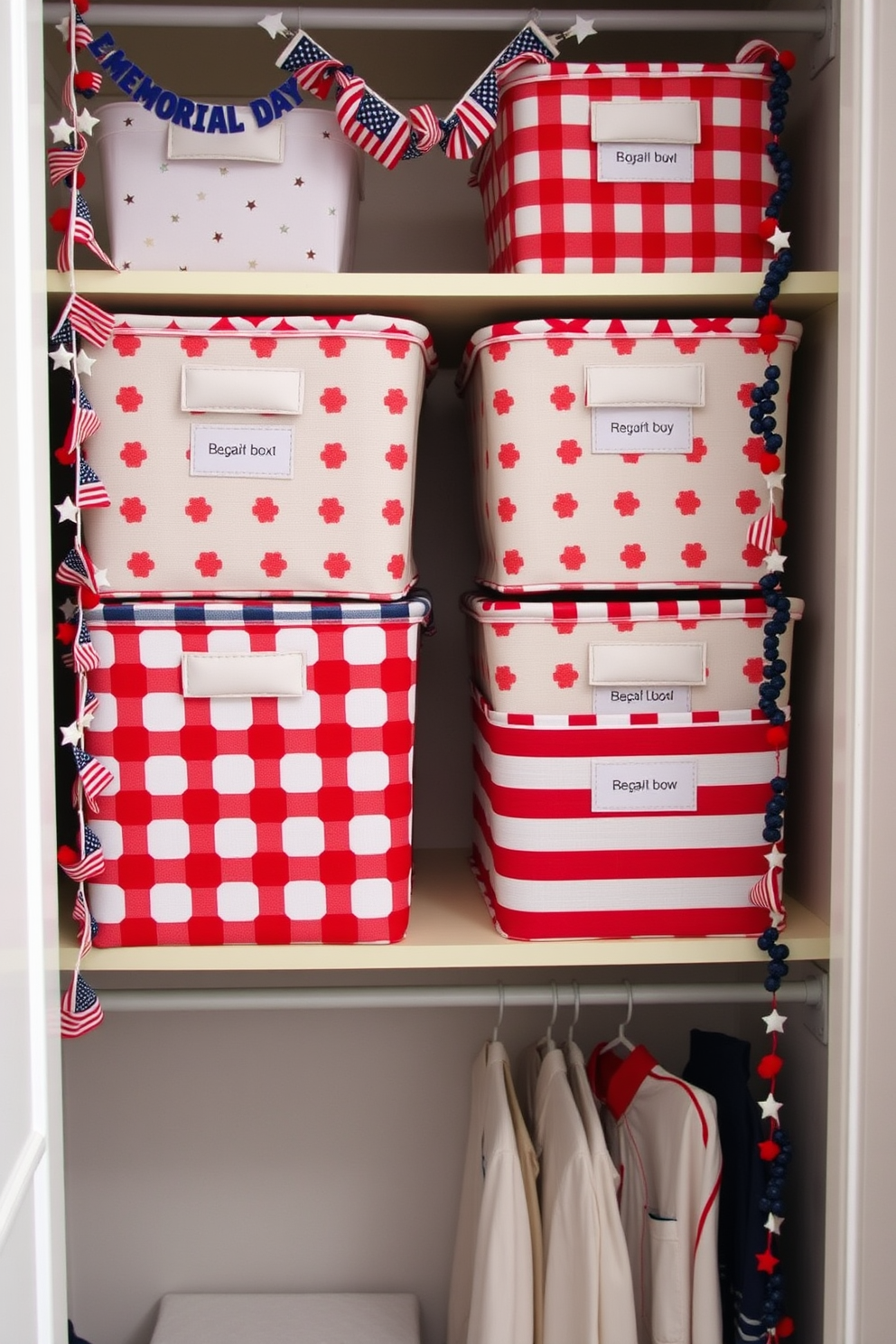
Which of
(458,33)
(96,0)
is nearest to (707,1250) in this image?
(458,33)

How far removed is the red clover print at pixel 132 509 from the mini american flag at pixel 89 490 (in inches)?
0.9

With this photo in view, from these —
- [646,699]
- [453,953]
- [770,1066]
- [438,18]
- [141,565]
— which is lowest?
[770,1066]

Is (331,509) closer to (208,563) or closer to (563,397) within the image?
(208,563)

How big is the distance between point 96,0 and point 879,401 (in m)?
0.99

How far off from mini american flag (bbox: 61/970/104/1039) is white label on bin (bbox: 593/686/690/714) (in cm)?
58

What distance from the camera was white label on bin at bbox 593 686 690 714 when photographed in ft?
3.84

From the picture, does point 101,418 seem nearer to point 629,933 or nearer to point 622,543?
point 622,543

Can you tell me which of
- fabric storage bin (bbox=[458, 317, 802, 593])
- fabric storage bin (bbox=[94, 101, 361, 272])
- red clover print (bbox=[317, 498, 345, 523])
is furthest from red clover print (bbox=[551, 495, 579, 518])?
fabric storage bin (bbox=[94, 101, 361, 272])

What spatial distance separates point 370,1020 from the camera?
1.57 metres

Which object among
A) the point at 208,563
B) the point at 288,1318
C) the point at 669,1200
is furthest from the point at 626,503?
the point at 288,1318

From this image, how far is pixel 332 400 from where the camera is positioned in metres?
1.11

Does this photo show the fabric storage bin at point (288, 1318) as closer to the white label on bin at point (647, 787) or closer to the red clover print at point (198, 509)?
the white label on bin at point (647, 787)

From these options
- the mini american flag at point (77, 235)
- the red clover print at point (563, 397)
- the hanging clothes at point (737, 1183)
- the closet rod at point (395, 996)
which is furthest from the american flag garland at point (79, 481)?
the hanging clothes at point (737, 1183)

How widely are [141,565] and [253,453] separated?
154 millimetres
